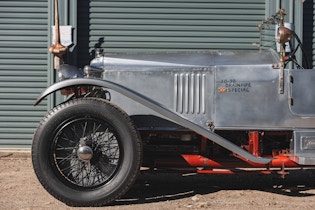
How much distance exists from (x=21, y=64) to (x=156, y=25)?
7.86 ft

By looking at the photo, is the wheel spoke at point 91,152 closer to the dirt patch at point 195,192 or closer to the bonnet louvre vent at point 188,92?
the dirt patch at point 195,192

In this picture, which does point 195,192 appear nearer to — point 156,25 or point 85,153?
point 85,153

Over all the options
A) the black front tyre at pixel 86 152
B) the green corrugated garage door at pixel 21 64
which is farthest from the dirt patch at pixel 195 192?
the green corrugated garage door at pixel 21 64

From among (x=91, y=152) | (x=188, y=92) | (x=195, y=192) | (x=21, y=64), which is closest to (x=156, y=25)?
(x=21, y=64)

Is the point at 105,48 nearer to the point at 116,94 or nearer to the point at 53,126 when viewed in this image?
the point at 116,94

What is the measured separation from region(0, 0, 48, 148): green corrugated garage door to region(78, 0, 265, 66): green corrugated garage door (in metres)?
0.69

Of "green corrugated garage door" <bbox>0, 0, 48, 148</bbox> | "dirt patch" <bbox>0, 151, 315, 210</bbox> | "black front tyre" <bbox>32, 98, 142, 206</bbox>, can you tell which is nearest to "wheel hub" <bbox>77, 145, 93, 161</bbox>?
"black front tyre" <bbox>32, 98, 142, 206</bbox>

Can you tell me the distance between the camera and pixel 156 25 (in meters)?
7.89

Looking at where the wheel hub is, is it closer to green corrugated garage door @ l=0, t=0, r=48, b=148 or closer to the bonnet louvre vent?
the bonnet louvre vent

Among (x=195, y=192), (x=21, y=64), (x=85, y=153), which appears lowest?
(x=195, y=192)

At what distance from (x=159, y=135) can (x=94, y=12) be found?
346 centimetres

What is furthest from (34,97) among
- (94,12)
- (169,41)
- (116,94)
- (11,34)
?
(116,94)

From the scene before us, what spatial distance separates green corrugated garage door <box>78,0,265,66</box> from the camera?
7.87 meters

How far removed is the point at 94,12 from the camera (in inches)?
310
